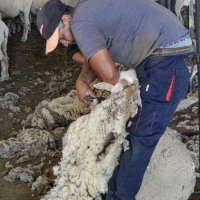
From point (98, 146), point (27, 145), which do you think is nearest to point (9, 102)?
point (27, 145)

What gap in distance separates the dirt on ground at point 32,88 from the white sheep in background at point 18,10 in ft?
1.14

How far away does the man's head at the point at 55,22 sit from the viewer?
1.59 m

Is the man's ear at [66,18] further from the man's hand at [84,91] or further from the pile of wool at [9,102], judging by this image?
the pile of wool at [9,102]

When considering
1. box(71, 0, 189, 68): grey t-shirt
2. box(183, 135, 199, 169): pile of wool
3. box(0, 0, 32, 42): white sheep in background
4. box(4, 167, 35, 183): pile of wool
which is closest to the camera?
box(71, 0, 189, 68): grey t-shirt

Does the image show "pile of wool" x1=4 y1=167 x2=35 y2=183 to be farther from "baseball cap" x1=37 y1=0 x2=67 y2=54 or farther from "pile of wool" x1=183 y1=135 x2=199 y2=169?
"pile of wool" x1=183 y1=135 x2=199 y2=169

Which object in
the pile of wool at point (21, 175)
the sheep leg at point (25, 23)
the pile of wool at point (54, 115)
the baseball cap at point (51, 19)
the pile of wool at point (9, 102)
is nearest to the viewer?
the baseball cap at point (51, 19)

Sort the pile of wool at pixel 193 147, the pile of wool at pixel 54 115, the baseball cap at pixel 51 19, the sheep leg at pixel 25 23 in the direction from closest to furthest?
the baseball cap at pixel 51 19 → the pile of wool at pixel 193 147 → the pile of wool at pixel 54 115 → the sheep leg at pixel 25 23

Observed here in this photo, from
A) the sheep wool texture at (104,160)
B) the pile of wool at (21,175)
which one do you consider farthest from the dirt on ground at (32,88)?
the sheep wool texture at (104,160)

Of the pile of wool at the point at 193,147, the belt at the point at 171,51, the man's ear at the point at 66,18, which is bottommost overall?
the pile of wool at the point at 193,147

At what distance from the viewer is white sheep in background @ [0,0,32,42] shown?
18.0ft

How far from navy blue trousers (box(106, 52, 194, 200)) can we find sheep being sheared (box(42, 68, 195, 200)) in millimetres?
56

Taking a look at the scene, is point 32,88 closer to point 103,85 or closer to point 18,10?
point 103,85

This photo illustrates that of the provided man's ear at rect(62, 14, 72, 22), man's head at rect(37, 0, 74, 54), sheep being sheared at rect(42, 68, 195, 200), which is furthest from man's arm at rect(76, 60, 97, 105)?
man's ear at rect(62, 14, 72, 22)

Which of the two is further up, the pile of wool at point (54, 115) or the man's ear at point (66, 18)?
the man's ear at point (66, 18)
